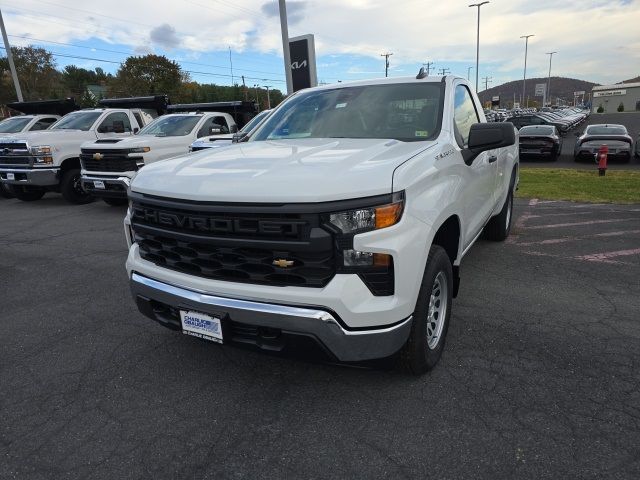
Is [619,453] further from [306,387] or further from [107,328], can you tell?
[107,328]

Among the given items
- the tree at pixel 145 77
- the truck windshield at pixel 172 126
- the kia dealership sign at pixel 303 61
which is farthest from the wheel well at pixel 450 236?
the tree at pixel 145 77

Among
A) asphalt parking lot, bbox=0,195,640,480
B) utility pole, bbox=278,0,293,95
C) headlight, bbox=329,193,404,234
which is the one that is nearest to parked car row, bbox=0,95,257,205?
utility pole, bbox=278,0,293,95

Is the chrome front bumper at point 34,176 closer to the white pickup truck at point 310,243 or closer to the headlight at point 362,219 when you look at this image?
the white pickup truck at point 310,243

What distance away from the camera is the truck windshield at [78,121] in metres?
11.2

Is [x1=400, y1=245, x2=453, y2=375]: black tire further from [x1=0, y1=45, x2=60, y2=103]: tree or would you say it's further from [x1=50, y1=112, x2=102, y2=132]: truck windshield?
[x1=0, y1=45, x2=60, y2=103]: tree

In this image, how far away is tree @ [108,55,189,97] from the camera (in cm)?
5994

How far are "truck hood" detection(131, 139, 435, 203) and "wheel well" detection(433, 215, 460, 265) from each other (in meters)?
0.55

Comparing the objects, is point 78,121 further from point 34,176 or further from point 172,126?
point 172,126

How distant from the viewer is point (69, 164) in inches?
418

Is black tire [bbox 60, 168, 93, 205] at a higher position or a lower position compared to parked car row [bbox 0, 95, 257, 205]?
lower

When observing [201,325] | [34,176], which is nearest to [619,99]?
[34,176]

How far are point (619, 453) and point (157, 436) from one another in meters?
2.40

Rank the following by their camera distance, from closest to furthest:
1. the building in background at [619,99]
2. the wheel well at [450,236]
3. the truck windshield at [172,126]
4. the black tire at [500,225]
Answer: the wheel well at [450,236], the black tire at [500,225], the truck windshield at [172,126], the building in background at [619,99]

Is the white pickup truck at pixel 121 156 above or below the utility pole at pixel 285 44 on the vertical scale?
below
